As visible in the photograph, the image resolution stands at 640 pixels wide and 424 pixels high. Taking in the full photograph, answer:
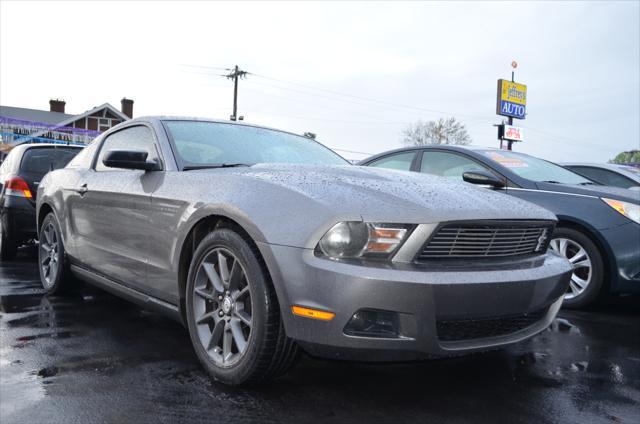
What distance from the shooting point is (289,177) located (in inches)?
110

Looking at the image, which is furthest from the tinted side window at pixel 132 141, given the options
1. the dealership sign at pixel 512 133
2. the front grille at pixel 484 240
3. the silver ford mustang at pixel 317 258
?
the dealership sign at pixel 512 133

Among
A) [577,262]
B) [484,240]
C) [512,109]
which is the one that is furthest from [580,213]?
[512,109]

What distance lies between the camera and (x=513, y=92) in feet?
117

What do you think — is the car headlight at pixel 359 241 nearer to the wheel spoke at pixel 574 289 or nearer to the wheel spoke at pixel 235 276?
the wheel spoke at pixel 235 276

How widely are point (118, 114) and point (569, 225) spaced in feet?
148

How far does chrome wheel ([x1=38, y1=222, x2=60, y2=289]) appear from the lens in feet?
15.5

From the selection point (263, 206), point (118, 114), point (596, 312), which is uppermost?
point (118, 114)

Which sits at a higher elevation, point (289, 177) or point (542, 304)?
point (289, 177)

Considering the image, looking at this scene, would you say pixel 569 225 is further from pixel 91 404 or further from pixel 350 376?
pixel 91 404

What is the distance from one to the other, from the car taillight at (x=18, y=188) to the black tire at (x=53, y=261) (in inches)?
56.3

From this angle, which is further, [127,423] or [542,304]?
[542,304]

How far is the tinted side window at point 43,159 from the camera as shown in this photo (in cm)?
655

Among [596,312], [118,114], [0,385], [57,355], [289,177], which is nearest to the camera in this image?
[0,385]

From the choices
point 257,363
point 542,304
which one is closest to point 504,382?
point 542,304
